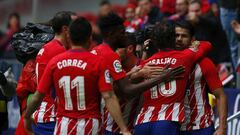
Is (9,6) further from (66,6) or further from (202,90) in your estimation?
(202,90)

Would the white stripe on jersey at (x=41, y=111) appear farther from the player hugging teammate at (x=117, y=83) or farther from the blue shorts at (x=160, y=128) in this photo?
the blue shorts at (x=160, y=128)

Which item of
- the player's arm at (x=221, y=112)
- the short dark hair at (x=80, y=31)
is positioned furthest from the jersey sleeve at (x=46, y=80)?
the player's arm at (x=221, y=112)

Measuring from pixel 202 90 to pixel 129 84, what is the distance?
1131 millimetres

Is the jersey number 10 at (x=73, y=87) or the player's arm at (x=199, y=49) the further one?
the player's arm at (x=199, y=49)

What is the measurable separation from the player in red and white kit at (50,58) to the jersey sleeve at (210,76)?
5.06 feet

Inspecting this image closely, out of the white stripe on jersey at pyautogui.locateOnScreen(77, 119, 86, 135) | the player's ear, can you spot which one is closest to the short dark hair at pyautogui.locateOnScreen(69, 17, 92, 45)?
the white stripe on jersey at pyautogui.locateOnScreen(77, 119, 86, 135)

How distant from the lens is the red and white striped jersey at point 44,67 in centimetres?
966

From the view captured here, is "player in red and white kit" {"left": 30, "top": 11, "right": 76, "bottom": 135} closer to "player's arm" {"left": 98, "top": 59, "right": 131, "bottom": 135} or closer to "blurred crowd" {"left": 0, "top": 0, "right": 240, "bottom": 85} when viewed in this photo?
"player's arm" {"left": 98, "top": 59, "right": 131, "bottom": 135}

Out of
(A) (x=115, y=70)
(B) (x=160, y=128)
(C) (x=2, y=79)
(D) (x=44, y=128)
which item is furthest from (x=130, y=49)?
(C) (x=2, y=79)

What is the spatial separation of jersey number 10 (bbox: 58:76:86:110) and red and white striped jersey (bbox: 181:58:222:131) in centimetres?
151

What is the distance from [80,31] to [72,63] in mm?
322

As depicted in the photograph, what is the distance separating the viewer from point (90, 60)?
28.3 feet

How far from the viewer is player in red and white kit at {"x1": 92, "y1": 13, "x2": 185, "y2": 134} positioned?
29.3 ft

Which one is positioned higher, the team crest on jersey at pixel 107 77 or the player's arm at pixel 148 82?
the team crest on jersey at pixel 107 77
